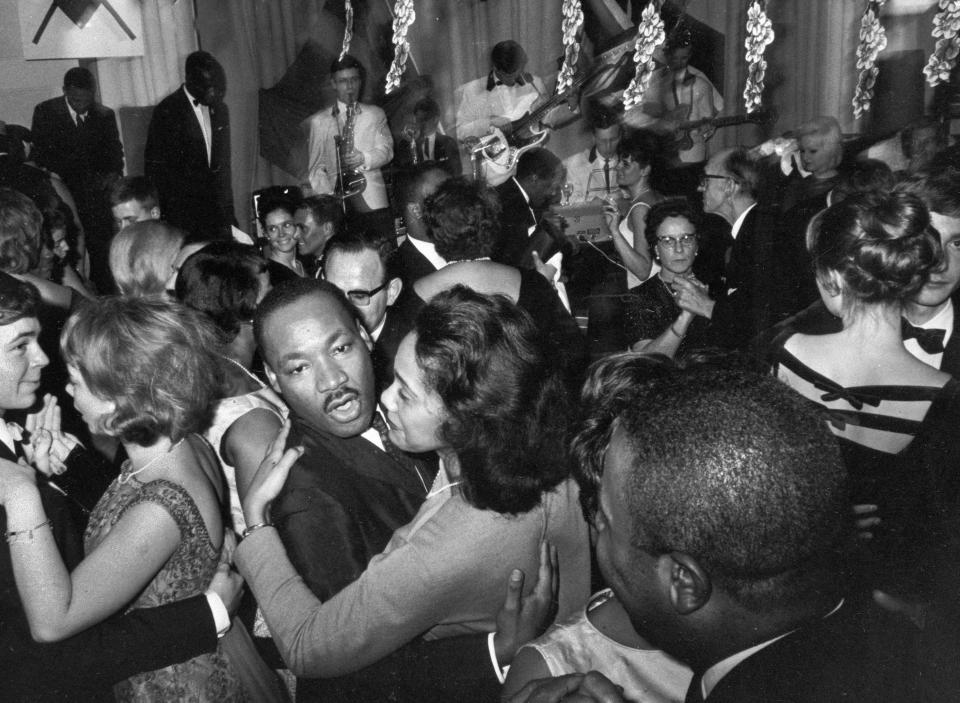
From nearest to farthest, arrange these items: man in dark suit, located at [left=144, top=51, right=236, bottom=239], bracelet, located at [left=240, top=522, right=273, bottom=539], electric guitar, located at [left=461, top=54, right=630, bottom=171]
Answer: bracelet, located at [left=240, top=522, right=273, bottom=539]
electric guitar, located at [left=461, top=54, right=630, bottom=171]
man in dark suit, located at [left=144, top=51, right=236, bottom=239]

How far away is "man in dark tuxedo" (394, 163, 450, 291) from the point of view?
263 cm

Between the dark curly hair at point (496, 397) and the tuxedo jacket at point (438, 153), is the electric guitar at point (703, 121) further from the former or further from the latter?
the dark curly hair at point (496, 397)

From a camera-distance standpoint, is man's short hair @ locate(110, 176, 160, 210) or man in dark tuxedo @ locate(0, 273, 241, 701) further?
man's short hair @ locate(110, 176, 160, 210)

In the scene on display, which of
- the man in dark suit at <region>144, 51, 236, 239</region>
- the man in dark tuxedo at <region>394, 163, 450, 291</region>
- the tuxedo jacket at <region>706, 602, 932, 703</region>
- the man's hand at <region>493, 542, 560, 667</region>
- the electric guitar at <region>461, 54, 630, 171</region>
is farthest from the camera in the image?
the man in dark suit at <region>144, 51, 236, 239</region>

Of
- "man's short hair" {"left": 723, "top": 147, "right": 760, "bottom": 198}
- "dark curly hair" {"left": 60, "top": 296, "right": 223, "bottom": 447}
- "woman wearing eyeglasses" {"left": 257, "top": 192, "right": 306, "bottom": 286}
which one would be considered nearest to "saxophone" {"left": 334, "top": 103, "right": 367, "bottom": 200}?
"woman wearing eyeglasses" {"left": 257, "top": 192, "right": 306, "bottom": 286}

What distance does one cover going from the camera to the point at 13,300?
1.52 meters

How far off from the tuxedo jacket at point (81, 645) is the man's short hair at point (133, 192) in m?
2.36

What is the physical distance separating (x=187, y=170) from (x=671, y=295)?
315cm

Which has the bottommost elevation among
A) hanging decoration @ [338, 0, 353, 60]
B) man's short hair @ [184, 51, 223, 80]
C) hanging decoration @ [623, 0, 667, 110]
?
hanging decoration @ [623, 0, 667, 110]

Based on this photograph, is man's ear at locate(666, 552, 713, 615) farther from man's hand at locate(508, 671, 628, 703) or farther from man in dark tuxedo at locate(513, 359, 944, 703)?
man's hand at locate(508, 671, 628, 703)

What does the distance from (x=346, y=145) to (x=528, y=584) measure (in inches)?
144

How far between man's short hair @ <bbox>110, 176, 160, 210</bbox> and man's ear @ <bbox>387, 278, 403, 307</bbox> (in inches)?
65.4

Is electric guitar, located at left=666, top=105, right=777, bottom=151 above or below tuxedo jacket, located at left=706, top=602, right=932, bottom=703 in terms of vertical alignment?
above

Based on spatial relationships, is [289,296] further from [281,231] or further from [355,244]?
[281,231]
